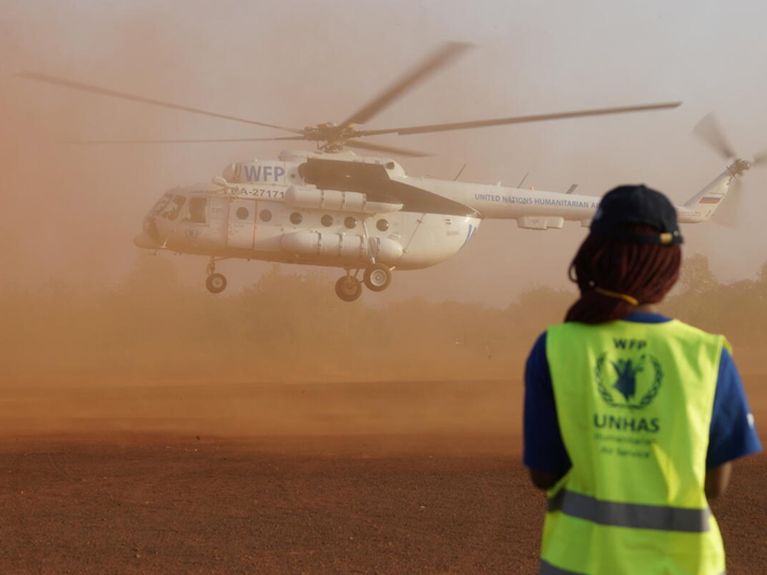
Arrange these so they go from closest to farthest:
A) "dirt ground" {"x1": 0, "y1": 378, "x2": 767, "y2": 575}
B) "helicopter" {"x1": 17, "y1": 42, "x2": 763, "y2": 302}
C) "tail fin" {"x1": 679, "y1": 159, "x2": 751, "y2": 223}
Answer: "dirt ground" {"x1": 0, "y1": 378, "x2": 767, "y2": 575} < "helicopter" {"x1": 17, "y1": 42, "x2": 763, "y2": 302} < "tail fin" {"x1": 679, "y1": 159, "x2": 751, "y2": 223}

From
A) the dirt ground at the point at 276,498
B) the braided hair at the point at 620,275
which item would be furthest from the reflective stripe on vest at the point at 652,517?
the dirt ground at the point at 276,498

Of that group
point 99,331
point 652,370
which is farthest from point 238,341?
point 652,370

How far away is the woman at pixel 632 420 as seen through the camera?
2447mm

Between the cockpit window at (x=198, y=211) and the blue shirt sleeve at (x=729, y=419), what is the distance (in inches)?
611

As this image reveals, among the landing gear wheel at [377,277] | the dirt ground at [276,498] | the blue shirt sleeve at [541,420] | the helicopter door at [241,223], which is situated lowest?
the dirt ground at [276,498]

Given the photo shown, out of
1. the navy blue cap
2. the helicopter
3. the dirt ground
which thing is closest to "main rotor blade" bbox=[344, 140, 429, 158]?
the helicopter

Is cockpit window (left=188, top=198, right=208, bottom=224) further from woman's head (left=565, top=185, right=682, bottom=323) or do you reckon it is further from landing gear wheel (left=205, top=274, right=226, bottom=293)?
woman's head (left=565, top=185, right=682, bottom=323)

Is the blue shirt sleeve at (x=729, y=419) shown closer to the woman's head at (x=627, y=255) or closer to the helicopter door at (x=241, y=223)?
the woman's head at (x=627, y=255)

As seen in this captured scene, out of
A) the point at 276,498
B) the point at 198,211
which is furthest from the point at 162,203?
the point at 276,498

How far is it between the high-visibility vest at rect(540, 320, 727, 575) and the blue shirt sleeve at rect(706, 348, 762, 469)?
0.11ft

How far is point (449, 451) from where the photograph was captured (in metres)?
15.9

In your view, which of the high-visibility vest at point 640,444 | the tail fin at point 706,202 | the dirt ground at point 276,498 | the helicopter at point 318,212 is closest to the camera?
the high-visibility vest at point 640,444

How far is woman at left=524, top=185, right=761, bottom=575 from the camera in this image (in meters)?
2.45

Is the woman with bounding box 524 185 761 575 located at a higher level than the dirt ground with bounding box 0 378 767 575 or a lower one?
higher
